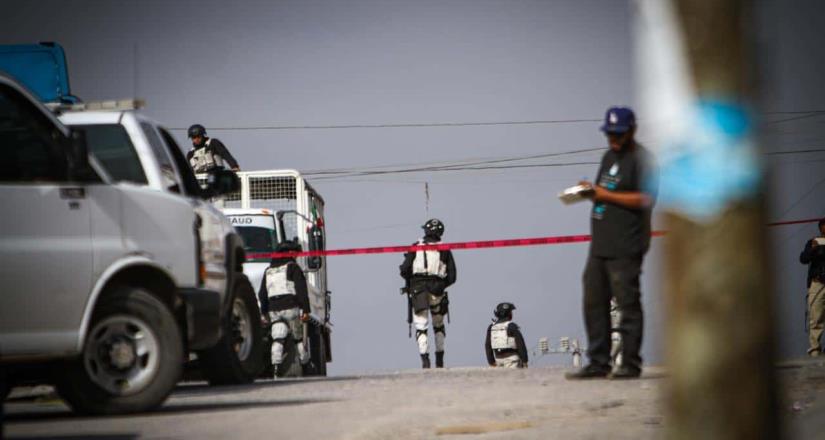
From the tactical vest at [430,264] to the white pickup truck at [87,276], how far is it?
10023mm

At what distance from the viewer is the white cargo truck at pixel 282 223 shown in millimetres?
22188

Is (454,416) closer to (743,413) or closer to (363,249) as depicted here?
(743,413)

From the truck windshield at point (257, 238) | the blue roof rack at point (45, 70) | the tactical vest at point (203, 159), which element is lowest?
the truck windshield at point (257, 238)

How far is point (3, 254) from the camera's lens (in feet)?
30.8

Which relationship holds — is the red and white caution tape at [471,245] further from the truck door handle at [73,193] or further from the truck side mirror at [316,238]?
the truck door handle at [73,193]

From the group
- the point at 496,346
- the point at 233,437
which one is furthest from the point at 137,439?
the point at 496,346

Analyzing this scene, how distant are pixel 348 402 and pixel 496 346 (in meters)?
11.2

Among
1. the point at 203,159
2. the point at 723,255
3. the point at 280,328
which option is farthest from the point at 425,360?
the point at 723,255

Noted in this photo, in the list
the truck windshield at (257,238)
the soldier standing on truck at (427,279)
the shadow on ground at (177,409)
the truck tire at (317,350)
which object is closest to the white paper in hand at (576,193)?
the shadow on ground at (177,409)

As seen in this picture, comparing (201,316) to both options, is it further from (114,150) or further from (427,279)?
(427,279)

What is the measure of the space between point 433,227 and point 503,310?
1.90 meters

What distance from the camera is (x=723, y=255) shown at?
3.94m

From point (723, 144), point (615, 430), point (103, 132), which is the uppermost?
point (103, 132)

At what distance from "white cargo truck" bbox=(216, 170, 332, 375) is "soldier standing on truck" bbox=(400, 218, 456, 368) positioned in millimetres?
1943
